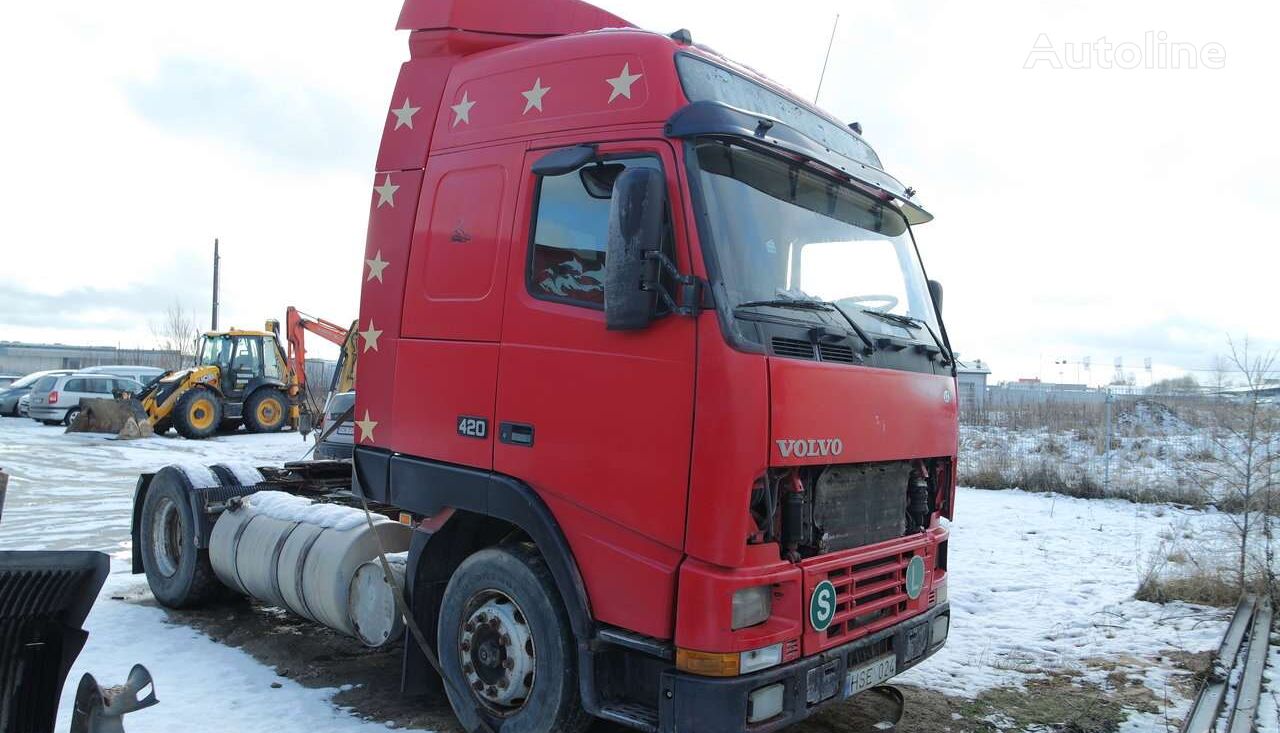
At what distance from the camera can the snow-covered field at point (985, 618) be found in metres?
4.80

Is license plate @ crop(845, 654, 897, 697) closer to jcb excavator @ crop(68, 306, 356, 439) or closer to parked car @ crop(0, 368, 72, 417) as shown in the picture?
jcb excavator @ crop(68, 306, 356, 439)

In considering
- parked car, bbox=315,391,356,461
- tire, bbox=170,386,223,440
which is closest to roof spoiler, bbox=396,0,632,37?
parked car, bbox=315,391,356,461

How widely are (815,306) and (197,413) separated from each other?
875 inches

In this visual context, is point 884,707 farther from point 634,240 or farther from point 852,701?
point 634,240


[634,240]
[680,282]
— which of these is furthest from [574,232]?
[680,282]

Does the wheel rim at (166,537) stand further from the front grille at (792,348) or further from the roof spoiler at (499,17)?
the front grille at (792,348)

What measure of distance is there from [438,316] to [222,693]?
2569 millimetres

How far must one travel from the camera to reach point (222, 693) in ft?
15.9

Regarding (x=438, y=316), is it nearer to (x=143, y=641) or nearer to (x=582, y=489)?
(x=582, y=489)

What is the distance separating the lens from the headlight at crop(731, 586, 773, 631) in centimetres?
331

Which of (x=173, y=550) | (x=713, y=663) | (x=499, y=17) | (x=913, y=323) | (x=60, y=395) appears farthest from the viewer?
(x=60, y=395)

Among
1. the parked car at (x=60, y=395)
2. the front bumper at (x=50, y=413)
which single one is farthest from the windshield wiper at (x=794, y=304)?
the front bumper at (x=50, y=413)

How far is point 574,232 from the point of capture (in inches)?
155

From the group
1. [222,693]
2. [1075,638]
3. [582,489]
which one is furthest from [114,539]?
[1075,638]
